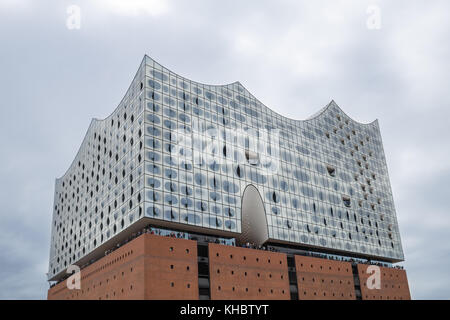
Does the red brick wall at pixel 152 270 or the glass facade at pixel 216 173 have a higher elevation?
the glass facade at pixel 216 173

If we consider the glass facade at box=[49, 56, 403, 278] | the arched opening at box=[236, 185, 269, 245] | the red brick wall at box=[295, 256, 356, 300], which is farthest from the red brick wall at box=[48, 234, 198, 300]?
the red brick wall at box=[295, 256, 356, 300]

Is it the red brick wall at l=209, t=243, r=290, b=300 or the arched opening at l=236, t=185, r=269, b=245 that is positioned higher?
the arched opening at l=236, t=185, r=269, b=245

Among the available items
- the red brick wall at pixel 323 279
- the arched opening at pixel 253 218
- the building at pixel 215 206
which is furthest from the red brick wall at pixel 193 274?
the arched opening at pixel 253 218

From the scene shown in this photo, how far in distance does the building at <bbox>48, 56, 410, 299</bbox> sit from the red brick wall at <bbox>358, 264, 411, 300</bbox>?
0.16 m

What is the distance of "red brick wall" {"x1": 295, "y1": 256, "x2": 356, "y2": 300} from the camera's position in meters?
45.2

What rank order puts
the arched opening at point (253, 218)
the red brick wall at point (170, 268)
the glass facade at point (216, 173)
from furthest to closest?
the arched opening at point (253, 218) → the glass facade at point (216, 173) → the red brick wall at point (170, 268)

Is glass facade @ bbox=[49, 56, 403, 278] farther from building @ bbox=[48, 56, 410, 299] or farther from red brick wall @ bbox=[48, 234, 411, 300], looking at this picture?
red brick wall @ bbox=[48, 234, 411, 300]

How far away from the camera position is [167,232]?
3866cm

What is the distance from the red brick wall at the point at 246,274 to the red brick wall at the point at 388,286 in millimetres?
13088

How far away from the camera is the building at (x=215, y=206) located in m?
38.4

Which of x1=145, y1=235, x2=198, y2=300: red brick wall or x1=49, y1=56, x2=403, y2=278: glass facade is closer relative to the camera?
x1=145, y1=235, x2=198, y2=300: red brick wall

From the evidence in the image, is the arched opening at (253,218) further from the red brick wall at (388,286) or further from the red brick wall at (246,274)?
the red brick wall at (388,286)

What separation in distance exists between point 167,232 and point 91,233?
1437 cm
